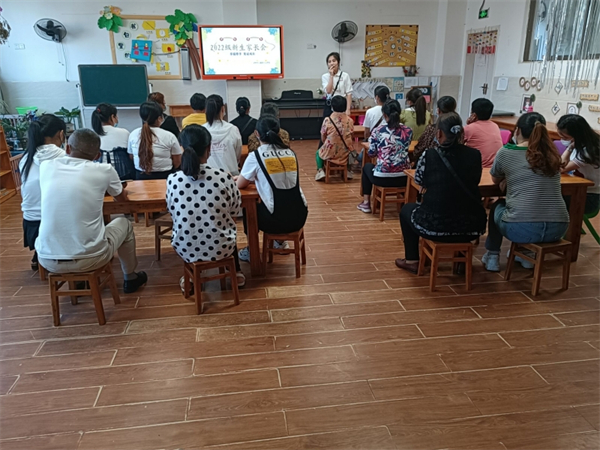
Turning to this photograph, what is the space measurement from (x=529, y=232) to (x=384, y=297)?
3.23 feet

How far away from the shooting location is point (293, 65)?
8617 mm

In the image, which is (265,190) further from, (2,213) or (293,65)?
(293,65)

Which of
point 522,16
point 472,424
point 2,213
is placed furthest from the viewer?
point 522,16

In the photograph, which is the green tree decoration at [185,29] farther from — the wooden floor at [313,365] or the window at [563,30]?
the wooden floor at [313,365]

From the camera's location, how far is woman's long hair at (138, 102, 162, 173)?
11.5ft

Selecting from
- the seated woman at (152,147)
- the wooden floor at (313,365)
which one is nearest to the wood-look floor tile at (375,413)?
the wooden floor at (313,365)

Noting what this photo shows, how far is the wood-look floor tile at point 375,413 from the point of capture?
5.79 ft

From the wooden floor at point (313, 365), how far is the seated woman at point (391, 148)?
1186 millimetres

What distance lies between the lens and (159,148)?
12.0 ft

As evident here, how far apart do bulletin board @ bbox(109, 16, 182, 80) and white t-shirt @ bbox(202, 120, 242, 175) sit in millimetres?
4935

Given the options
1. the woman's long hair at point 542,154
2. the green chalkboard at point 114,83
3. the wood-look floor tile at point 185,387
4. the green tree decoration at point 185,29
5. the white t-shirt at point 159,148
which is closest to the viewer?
the wood-look floor tile at point 185,387

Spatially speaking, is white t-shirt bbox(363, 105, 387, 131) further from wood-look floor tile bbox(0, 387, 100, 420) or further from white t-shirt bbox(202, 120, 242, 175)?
wood-look floor tile bbox(0, 387, 100, 420)

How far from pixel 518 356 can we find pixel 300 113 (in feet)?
23.5

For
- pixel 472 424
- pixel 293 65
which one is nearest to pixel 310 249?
pixel 472 424
